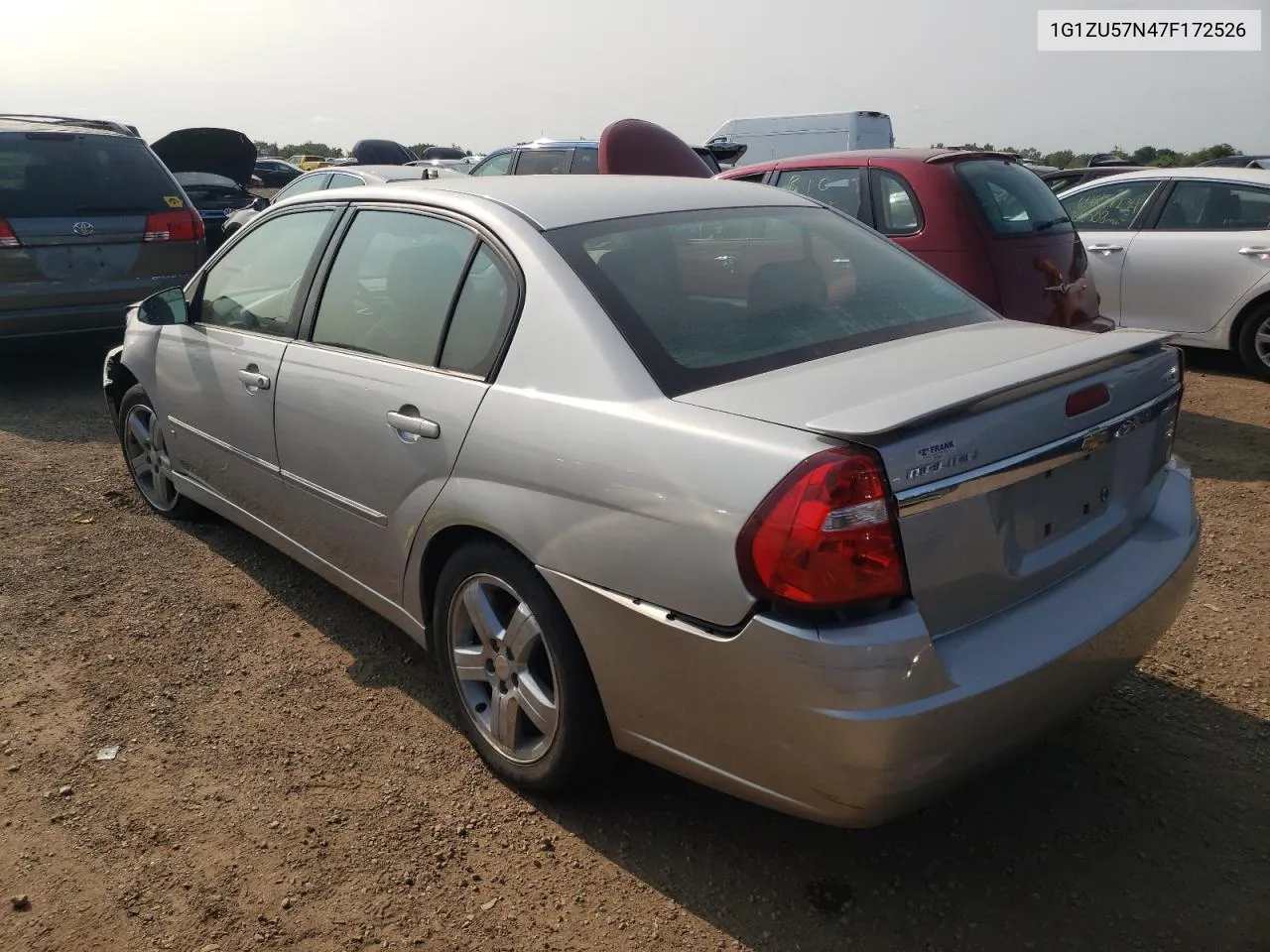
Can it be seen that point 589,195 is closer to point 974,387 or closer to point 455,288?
point 455,288

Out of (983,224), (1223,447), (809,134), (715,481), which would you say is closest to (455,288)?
(715,481)

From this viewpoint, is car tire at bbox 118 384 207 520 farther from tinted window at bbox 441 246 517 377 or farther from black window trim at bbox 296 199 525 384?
tinted window at bbox 441 246 517 377

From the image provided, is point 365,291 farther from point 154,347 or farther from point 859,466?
point 859,466

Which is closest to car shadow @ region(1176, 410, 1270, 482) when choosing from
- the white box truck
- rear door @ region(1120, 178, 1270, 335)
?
Result: rear door @ region(1120, 178, 1270, 335)

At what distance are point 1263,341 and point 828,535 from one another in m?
6.73

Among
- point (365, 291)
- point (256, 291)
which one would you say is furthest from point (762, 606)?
point (256, 291)

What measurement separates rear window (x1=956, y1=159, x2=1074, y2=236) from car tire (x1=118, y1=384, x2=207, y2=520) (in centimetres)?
449

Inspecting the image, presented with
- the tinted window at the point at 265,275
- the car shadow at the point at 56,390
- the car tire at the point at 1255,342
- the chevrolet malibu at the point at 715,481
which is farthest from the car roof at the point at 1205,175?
the car shadow at the point at 56,390

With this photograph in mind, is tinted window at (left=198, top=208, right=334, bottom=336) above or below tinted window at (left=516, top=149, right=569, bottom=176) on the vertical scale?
below

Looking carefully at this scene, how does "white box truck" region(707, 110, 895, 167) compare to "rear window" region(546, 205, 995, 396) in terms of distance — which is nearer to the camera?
"rear window" region(546, 205, 995, 396)

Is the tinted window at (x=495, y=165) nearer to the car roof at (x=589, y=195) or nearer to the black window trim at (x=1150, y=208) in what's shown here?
the black window trim at (x=1150, y=208)

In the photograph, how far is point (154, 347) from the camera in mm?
4438

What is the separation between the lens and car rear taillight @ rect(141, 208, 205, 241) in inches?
290

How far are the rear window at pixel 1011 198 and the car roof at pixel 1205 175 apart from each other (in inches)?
81.3
